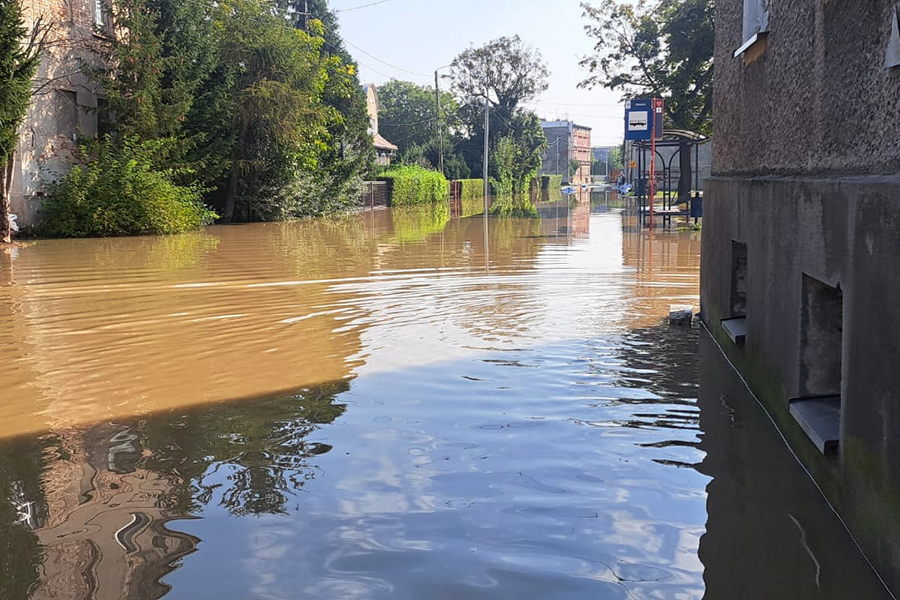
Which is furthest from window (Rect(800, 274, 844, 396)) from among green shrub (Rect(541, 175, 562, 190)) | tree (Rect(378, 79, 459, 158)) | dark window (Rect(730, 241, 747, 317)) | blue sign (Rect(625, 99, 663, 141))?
green shrub (Rect(541, 175, 562, 190))

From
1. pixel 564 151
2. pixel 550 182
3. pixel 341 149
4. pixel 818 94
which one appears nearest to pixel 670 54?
pixel 341 149

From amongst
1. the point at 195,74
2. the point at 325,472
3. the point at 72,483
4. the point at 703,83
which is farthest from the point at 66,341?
the point at 703,83

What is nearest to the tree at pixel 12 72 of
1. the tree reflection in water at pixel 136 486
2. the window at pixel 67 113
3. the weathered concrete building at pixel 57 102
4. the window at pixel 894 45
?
the weathered concrete building at pixel 57 102

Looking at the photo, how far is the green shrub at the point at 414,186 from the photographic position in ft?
166

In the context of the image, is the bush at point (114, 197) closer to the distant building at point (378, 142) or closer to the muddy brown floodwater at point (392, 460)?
the muddy brown floodwater at point (392, 460)

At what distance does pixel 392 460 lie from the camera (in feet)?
17.7

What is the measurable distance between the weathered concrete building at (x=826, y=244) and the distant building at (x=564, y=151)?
128315mm

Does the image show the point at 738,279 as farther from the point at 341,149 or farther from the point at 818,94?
the point at 341,149

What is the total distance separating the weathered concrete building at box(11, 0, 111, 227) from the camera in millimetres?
23266

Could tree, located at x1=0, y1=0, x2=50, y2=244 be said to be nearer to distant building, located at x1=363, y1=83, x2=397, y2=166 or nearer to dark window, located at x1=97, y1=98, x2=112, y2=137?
dark window, located at x1=97, y1=98, x2=112, y2=137

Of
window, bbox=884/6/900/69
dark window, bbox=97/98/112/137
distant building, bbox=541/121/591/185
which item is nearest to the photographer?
window, bbox=884/6/900/69

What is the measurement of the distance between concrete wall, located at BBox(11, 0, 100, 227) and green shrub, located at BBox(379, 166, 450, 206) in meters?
25.6

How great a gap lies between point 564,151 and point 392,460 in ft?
477

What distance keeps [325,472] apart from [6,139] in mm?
17321
